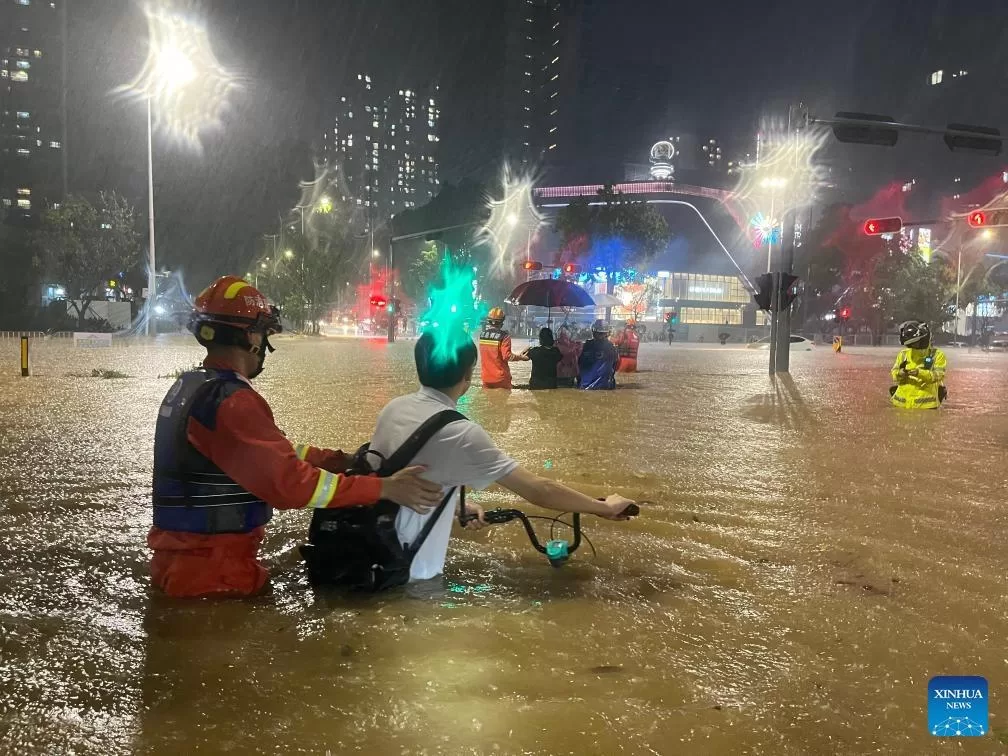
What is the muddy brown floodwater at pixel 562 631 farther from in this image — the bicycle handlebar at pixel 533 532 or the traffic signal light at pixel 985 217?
the traffic signal light at pixel 985 217

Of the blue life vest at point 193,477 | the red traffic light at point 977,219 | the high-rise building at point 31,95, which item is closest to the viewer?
the blue life vest at point 193,477

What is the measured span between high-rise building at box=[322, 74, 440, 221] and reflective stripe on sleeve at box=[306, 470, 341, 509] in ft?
503

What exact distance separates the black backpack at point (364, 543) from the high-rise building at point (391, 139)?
153m

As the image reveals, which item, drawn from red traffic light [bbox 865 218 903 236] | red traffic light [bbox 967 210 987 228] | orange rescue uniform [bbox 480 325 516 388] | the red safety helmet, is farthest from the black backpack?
red traffic light [bbox 967 210 987 228]

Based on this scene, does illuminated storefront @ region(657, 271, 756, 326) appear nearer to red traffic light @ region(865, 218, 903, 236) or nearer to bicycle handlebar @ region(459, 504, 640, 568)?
red traffic light @ region(865, 218, 903, 236)

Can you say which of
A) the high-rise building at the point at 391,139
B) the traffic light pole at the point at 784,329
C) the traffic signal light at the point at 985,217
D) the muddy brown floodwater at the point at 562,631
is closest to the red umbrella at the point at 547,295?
the traffic light pole at the point at 784,329

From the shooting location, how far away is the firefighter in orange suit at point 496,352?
15.2m

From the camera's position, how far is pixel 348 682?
10.1 feet

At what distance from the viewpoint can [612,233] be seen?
64438 millimetres

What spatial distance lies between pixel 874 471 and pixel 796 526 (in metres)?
2.66

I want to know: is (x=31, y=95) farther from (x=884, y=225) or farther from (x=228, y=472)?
(x=228, y=472)

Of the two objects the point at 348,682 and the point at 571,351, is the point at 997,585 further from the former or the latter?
the point at 571,351

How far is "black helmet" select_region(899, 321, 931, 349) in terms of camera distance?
41.8 ft

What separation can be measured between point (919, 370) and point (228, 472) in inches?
491
